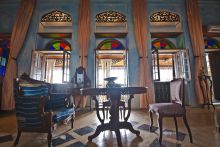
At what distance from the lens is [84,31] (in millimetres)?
5602

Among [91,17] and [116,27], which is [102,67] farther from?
[91,17]

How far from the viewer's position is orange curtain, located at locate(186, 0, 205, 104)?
530 centimetres

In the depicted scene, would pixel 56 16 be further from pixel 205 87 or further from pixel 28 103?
pixel 205 87

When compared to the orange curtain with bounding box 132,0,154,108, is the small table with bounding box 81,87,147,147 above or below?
below

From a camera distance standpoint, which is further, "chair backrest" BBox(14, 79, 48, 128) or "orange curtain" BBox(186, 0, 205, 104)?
"orange curtain" BBox(186, 0, 205, 104)

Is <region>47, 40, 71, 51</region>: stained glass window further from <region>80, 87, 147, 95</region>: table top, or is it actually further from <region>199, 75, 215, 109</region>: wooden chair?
<region>199, 75, 215, 109</region>: wooden chair

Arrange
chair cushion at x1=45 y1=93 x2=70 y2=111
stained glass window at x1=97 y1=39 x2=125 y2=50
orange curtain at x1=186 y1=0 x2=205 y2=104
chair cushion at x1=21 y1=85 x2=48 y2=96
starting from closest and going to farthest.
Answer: chair cushion at x1=21 y1=85 x2=48 y2=96 < chair cushion at x1=45 y1=93 x2=70 y2=111 < orange curtain at x1=186 y1=0 x2=205 y2=104 < stained glass window at x1=97 y1=39 x2=125 y2=50

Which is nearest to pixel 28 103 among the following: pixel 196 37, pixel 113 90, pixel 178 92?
pixel 113 90

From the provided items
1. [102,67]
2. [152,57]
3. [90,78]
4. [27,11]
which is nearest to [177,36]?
[152,57]

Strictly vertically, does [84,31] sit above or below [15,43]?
above

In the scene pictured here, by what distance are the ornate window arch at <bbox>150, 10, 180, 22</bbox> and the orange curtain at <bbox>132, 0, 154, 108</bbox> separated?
762mm

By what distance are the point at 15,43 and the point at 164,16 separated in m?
6.37

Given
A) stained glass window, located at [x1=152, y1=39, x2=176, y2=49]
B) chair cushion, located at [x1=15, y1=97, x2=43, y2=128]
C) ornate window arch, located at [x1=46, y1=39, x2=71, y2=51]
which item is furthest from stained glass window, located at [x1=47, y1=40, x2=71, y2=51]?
chair cushion, located at [x1=15, y1=97, x2=43, y2=128]

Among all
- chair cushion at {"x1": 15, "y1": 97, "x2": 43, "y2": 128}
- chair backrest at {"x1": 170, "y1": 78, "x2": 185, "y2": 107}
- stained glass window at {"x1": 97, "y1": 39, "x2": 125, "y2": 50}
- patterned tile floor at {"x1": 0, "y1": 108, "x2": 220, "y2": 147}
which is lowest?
patterned tile floor at {"x1": 0, "y1": 108, "x2": 220, "y2": 147}
